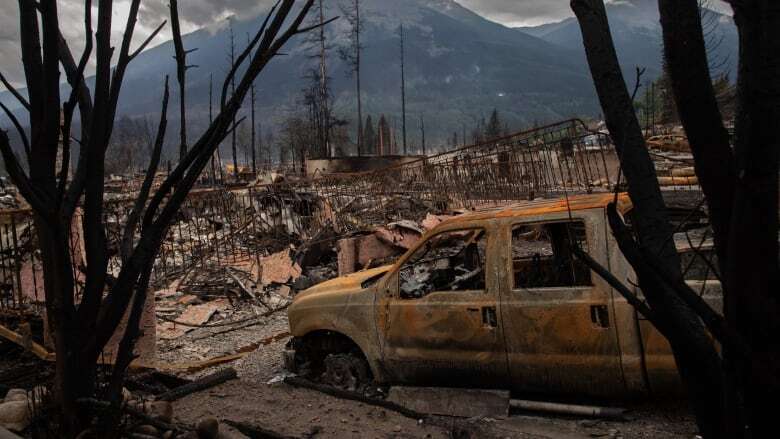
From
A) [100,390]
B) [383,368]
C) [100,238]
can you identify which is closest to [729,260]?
[100,238]

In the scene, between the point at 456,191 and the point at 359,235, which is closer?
the point at 359,235

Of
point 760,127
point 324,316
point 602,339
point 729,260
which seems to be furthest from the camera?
point 324,316

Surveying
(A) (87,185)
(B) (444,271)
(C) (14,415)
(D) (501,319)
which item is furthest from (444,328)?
(A) (87,185)

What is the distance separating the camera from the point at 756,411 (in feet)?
4.55

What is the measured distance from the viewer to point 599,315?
438 cm

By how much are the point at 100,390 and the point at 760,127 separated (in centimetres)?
227

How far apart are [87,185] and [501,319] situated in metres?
3.53

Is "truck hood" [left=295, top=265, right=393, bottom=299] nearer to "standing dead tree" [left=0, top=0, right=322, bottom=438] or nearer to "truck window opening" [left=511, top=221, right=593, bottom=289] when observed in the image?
"truck window opening" [left=511, top=221, right=593, bottom=289]

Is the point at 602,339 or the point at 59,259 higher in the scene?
the point at 59,259

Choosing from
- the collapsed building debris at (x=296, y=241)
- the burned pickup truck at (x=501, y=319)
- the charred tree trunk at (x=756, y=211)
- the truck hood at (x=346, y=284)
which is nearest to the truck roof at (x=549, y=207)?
the burned pickup truck at (x=501, y=319)

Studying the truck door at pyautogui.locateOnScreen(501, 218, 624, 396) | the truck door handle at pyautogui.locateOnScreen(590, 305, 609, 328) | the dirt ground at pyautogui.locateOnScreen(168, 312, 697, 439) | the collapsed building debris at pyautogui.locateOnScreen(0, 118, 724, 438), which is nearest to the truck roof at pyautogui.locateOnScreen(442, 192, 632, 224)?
the truck door at pyautogui.locateOnScreen(501, 218, 624, 396)

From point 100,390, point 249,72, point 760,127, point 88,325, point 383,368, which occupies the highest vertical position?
point 249,72

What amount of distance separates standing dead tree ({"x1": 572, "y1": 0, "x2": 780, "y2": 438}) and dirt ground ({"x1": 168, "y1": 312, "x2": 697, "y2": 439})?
3.06 meters

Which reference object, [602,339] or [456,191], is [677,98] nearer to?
[602,339]
